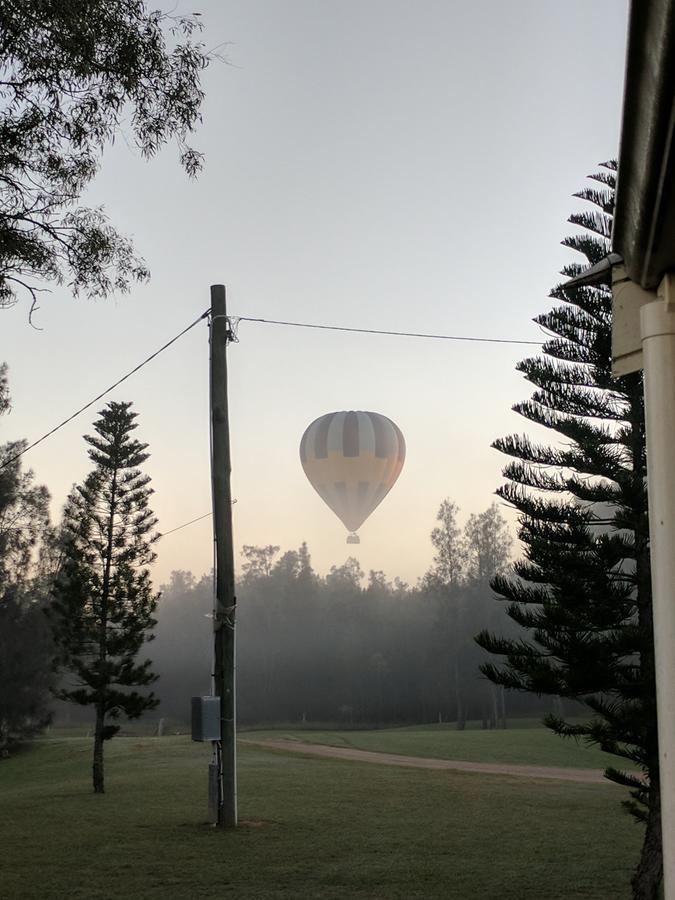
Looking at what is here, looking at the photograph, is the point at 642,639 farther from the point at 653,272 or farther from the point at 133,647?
the point at 133,647

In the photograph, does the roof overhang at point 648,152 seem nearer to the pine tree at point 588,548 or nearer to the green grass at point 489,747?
the pine tree at point 588,548

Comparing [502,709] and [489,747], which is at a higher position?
[489,747]

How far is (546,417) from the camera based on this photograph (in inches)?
324

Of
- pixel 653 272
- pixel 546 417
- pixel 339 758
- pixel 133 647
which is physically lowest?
pixel 339 758

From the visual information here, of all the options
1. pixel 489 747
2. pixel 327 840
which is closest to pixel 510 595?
pixel 327 840

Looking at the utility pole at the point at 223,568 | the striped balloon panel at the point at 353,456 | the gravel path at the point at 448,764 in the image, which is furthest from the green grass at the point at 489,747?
the utility pole at the point at 223,568

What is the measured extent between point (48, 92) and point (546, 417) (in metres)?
4.68

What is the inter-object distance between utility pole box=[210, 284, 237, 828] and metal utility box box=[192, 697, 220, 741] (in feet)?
0.38

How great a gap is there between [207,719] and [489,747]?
1623 cm

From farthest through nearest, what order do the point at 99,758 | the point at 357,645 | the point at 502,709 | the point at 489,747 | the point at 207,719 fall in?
the point at 357,645 → the point at 502,709 → the point at 489,747 → the point at 99,758 → the point at 207,719

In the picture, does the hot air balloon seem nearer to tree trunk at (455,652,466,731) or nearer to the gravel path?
the gravel path

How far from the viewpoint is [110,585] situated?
652 inches

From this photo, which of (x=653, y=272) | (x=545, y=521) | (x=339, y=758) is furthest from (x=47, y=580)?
(x=653, y=272)

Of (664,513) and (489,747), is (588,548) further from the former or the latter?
(489,747)
